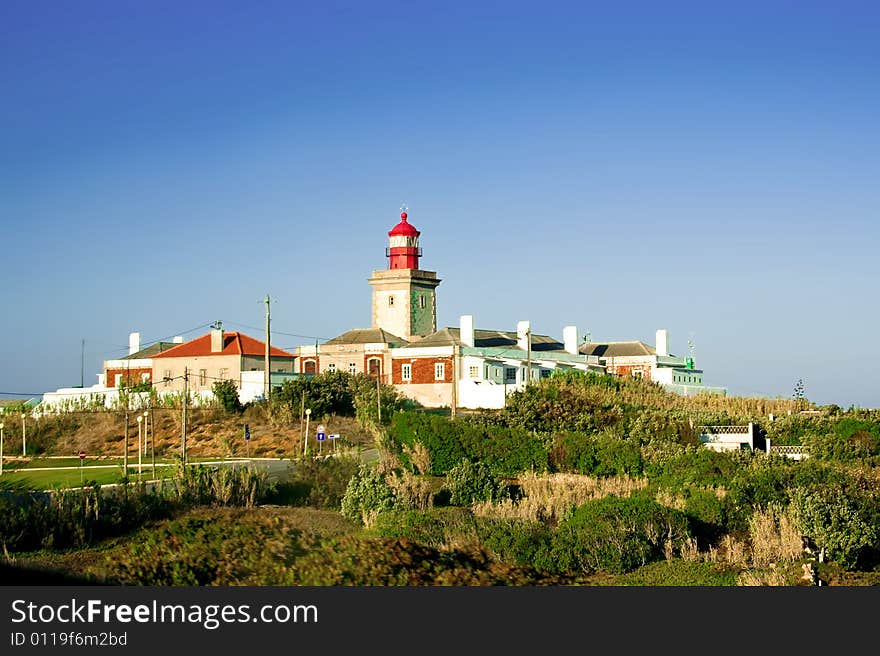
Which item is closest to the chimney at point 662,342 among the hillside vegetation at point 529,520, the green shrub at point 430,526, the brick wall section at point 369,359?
the brick wall section at point 369,359

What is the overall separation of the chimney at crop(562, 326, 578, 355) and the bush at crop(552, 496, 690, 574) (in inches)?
1756

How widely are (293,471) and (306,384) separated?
62.8ft

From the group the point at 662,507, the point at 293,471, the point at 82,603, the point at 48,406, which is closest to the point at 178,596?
the point at 82,603

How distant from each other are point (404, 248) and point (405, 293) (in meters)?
3.32

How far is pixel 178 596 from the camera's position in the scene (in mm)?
12352

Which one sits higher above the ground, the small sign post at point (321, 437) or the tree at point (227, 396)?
the tree at point (227, 396)

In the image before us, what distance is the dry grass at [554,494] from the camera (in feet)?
77.0

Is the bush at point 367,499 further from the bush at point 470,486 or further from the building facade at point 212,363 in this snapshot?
the building facade at point 212,363

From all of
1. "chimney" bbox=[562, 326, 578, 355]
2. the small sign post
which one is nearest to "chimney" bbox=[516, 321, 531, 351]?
"chimney" bbox=[562, 326, 578, 355]

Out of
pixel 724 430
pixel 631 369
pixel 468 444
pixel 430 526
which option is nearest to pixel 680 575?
pixel 430 526

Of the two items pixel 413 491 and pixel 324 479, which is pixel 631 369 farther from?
pixel 413 491

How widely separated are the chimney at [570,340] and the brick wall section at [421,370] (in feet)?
36.2

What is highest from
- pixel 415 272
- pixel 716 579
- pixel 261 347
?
pixel 415 272

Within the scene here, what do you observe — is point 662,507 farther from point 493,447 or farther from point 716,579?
point 493,447
